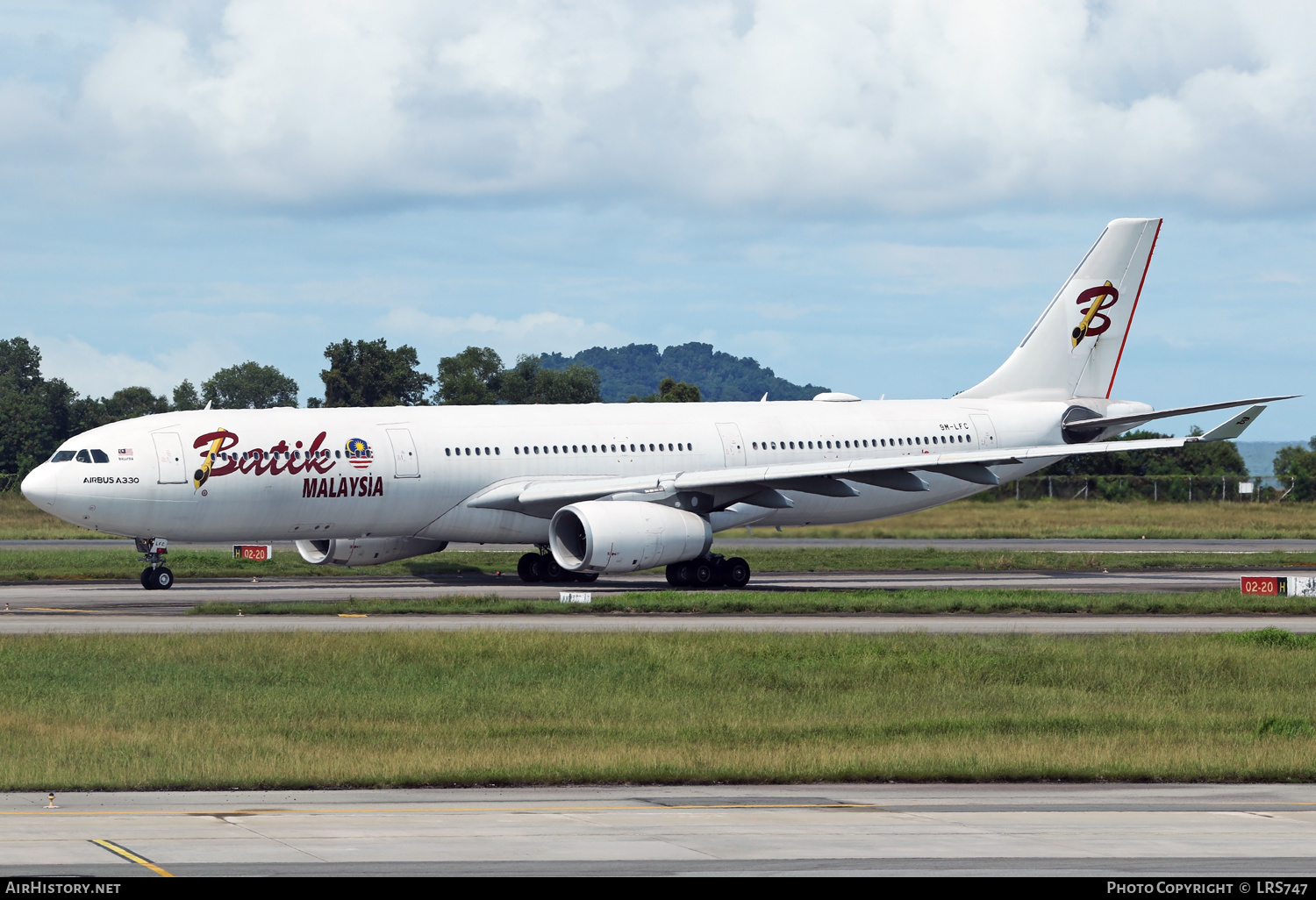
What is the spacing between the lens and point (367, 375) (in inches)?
4609

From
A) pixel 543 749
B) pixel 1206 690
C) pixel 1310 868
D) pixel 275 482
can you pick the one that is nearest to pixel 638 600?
pixel 275 482

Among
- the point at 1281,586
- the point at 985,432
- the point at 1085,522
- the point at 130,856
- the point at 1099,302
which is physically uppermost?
the point at 1099,302

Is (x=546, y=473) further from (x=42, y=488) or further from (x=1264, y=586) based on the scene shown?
(x=1264, y=586)

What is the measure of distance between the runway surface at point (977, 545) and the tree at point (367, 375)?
48223mm

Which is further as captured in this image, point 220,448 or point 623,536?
point 623,536

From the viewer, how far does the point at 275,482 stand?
3994 centimetres

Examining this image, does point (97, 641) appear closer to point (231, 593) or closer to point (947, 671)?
point (231, 593)

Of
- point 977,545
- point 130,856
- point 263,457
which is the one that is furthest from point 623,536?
point 130,856

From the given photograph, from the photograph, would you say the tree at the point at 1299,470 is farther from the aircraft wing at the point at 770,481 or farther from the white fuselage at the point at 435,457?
the aircraft wing at the point at 770,481

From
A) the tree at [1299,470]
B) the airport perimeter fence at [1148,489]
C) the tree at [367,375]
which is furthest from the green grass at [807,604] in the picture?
the tree at [367,375]

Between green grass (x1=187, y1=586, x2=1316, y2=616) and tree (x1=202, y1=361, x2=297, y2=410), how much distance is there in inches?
5040

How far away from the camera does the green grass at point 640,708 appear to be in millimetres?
17344

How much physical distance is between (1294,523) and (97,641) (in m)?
61.0

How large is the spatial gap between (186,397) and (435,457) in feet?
384
